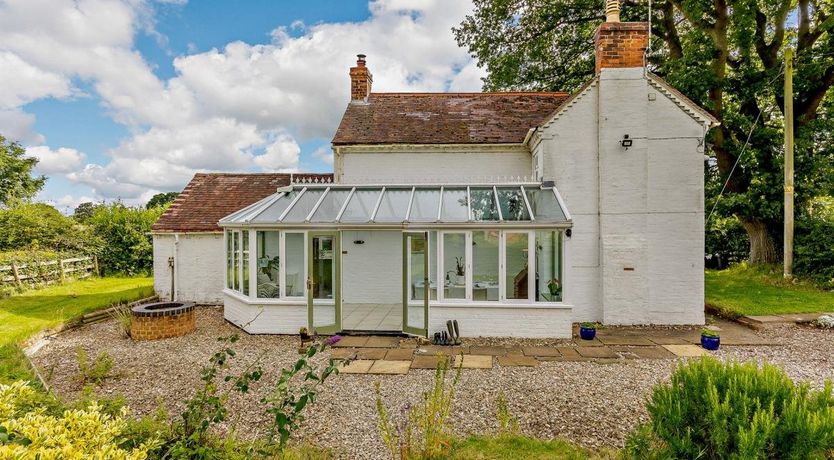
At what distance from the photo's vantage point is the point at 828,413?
3025 millimetres

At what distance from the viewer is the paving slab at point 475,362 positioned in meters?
7.31

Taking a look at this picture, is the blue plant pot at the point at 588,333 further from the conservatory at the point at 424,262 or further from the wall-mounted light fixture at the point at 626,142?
the wall-mounted light fixture at the point at 626,142

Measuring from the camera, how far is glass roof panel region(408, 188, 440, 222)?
9.56 m

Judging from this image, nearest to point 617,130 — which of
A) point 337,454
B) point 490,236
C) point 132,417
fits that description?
point 490,236

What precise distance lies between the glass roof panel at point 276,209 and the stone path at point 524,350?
3.46m

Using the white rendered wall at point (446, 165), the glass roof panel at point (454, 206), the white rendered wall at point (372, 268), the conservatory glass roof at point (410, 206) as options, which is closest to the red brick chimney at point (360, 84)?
the white rendered wall at point (446, 165)

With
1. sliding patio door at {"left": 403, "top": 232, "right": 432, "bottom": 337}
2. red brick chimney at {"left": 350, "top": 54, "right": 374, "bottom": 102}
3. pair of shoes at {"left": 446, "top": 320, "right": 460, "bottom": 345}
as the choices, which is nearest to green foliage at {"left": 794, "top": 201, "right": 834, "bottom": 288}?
pair of shoes at {"left": 446, "top": 320, "right": 460, "bottom": 345}

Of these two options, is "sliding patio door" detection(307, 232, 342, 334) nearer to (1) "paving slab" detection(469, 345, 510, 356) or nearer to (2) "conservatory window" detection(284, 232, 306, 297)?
(2) "conservatory window" detection(284, 232, 306, 297)

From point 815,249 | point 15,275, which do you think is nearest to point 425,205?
point 815,249

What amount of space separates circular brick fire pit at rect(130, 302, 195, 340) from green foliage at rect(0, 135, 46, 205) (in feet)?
91.4

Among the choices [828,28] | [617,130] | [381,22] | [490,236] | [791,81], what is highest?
[828,28]

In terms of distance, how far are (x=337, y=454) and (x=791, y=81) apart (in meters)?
17.4

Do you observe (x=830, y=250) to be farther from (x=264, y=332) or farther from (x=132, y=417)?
(x=132, y=417)

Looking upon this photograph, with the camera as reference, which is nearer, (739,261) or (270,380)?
(270,380)
